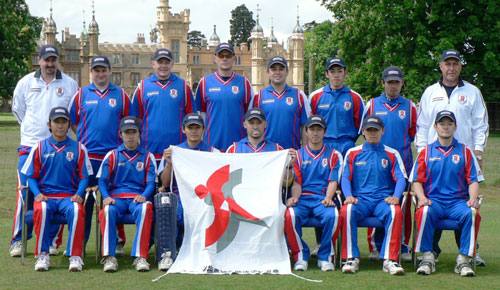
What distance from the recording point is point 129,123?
7.47 meters

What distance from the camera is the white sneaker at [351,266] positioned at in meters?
7.03

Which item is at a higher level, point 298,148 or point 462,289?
point 298,148

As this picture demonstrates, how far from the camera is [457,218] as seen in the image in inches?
282

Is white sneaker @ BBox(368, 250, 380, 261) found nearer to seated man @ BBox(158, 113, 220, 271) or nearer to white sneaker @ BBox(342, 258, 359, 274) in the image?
white sneaker @ BBox(342, 258, 359, 274)

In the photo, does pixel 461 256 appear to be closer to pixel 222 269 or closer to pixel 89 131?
pixel 222 269

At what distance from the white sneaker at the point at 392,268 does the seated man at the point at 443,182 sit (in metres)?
0.28

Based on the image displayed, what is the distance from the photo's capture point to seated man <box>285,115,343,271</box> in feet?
23.8

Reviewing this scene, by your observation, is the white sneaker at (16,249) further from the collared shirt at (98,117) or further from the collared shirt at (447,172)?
the collared shirt at (447,172)

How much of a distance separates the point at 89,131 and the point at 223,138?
1.49m

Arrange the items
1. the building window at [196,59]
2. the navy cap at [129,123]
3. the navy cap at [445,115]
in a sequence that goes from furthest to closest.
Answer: the building window at [196,59] < the navy cap at [129,123] < the navy cap at [445,115]

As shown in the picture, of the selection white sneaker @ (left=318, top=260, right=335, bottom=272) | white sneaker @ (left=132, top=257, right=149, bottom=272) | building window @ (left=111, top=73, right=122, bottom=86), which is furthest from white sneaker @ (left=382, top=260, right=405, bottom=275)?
building window @ (left=111, top=73, right=122, bottom=86)

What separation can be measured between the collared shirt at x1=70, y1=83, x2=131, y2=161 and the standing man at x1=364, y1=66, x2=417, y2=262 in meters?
2.77

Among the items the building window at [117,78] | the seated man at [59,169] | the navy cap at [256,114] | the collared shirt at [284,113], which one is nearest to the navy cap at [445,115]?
the collared shirt at [284,113]

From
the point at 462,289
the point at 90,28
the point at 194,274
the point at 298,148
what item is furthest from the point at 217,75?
the point at 90,28
